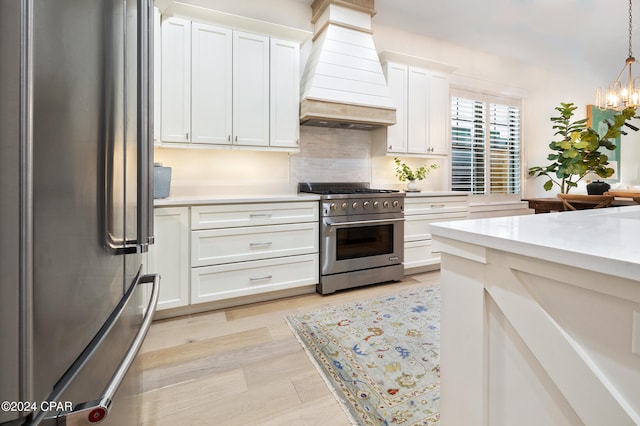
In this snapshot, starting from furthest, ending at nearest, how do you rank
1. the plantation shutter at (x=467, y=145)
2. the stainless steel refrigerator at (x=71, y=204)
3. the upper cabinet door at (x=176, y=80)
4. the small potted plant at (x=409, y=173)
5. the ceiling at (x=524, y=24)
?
the plantation shutter at (x=467, y=145) < the small potted plant at (x=409, y=173) < the ceiling at (x=524, y=24) < the upper cabinet door at (x=176, y=80) < the stainless steel refrigerator at (x=71, y=204)

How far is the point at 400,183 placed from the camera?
4.01 meters

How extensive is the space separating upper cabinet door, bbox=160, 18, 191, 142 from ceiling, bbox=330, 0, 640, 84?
2136 millimetres

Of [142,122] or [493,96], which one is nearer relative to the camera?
[142,122]

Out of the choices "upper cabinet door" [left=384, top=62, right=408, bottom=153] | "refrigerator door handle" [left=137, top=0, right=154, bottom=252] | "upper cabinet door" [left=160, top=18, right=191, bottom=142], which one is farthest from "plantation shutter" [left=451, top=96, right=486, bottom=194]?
"refrigerator door handle" [left=137, top=0, right=154, bottom=252]

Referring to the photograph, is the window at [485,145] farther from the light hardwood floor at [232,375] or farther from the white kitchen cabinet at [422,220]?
the light hardwood floor at [232,375]

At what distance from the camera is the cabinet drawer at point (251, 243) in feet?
7.96

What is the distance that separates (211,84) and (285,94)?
678mm

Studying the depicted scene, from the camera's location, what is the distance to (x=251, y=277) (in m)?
2.61

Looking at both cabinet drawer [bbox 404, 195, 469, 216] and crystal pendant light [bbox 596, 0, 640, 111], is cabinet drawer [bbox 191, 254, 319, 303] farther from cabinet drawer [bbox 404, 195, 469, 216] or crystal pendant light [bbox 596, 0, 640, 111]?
crystal pendant light [bbox 596, 0, 640, 111]

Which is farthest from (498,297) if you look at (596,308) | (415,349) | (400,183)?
(400,183)

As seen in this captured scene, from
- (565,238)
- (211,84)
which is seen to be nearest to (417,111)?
(211,84)

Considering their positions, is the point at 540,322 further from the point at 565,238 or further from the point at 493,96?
the point at 493,96

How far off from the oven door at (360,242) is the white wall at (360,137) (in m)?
0.79

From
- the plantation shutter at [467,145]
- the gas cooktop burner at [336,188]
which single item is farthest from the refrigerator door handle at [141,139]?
the plantation shutter at [467,145]
